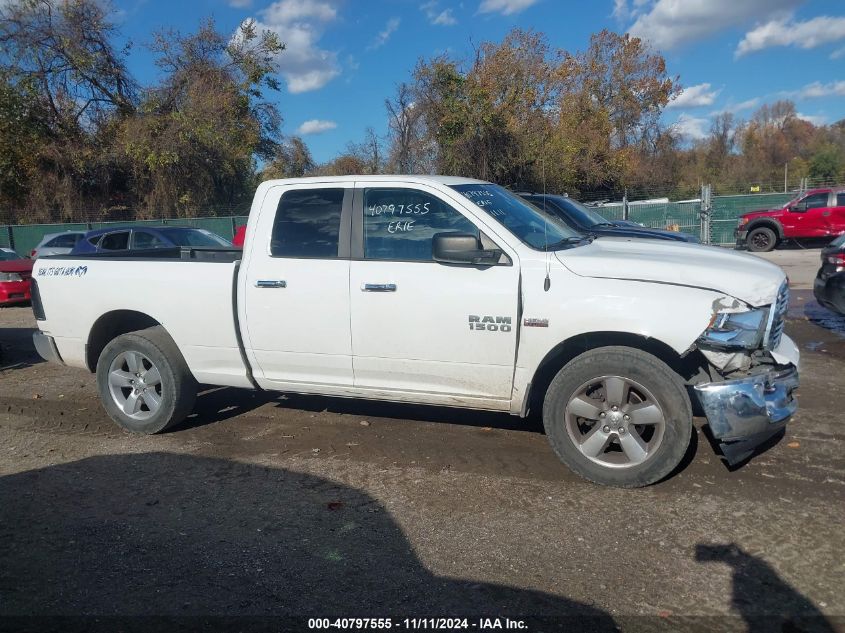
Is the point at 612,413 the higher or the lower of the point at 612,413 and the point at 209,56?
the lower

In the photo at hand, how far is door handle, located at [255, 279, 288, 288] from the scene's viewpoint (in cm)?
522

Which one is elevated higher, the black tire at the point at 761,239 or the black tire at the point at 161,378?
the black tire at the point at 761,239

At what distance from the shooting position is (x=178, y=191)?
31.2 meters

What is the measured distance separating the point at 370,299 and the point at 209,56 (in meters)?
32.2

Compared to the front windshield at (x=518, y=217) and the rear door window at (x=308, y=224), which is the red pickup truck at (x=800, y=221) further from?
the rear door window at (x=308, y=224)

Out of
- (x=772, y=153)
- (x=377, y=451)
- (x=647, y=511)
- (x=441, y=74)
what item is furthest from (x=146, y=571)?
(x=772, y=153)

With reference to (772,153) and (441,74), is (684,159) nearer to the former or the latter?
(772,153)

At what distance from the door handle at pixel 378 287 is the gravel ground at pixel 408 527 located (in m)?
1.24

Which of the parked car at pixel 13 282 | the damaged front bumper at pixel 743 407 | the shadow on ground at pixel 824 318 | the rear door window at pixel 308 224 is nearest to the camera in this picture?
the damaged front bumper at pixel 743 407

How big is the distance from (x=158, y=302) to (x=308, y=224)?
4.69 ft

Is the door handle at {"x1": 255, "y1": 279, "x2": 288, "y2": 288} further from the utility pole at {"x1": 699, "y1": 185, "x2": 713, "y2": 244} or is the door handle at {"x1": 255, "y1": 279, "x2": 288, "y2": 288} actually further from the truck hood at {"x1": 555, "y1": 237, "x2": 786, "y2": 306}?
the utility pole at {"x1": 699, "y1": 185, "x2": 713, "y2": 244}

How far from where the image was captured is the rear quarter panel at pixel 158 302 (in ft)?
18.1

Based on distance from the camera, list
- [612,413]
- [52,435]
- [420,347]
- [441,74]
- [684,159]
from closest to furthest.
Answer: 1. [612,413]
2. [420,347]
3. [52,435]
4. [441,74]
5. [684,159]

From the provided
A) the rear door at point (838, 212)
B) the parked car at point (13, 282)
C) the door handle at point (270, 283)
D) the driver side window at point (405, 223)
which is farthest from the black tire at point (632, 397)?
the rear door at point (838, 212)
